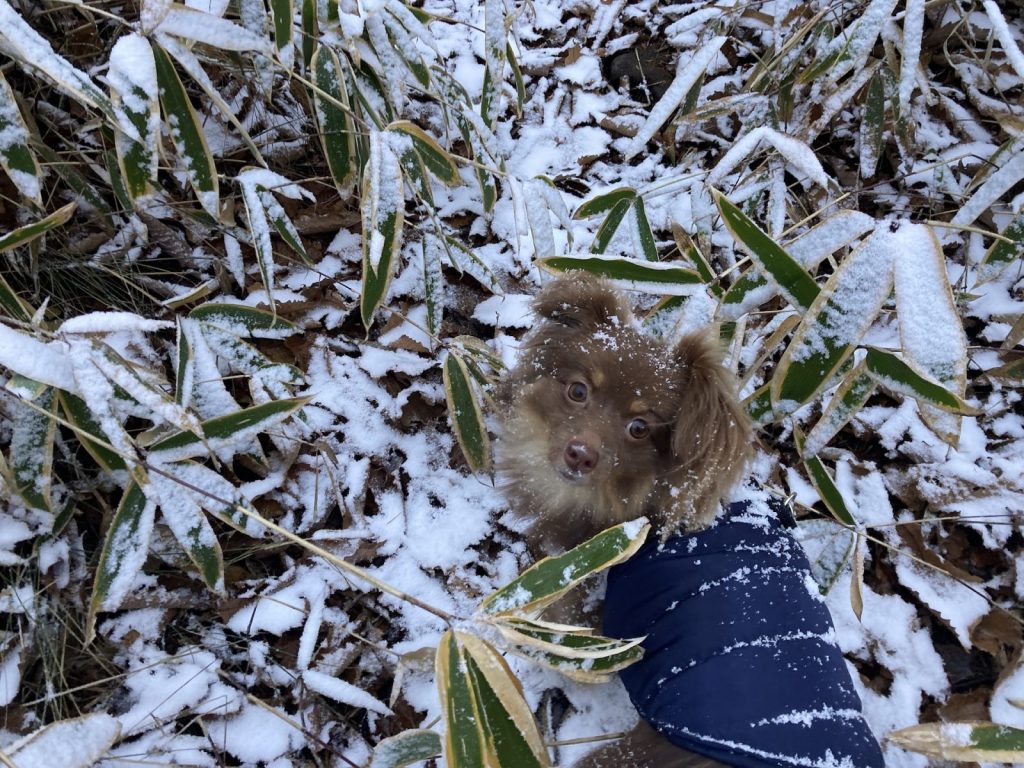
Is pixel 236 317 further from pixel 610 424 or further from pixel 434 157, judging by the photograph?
pixel 610 424

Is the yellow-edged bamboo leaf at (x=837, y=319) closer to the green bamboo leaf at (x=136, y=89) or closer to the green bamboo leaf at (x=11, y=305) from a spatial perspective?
the green bamboo leaf at (x=136, y=89)

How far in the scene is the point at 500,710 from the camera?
3.70 ft

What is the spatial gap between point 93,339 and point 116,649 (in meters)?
1.07

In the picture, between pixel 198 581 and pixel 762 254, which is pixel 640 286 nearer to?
pixel 762 254

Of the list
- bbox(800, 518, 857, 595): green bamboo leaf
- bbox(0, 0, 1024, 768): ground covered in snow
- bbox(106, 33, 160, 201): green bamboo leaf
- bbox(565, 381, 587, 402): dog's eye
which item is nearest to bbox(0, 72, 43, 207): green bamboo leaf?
bbox(0, 0, 1024, 768): ground covered in snow

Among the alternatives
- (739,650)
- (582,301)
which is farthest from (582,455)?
(739,650)

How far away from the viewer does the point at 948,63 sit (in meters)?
3.03

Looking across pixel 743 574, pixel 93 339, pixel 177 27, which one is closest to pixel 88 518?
pixel 93 339

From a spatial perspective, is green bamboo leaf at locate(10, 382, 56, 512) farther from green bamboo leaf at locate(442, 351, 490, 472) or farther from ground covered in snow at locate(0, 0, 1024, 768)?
green bamboo leaf at locate(442, 351, 490, 472)

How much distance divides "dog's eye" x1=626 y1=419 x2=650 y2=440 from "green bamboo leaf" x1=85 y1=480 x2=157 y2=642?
4.18 feet

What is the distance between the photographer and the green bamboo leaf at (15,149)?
1.48 m

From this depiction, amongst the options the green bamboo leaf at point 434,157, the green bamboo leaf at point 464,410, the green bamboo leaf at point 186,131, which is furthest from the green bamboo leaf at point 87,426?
the green bamboo leaf at point 434,157

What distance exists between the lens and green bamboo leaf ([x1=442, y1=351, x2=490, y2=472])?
2051 millimetres

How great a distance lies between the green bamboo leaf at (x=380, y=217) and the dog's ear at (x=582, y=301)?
0.49 m
